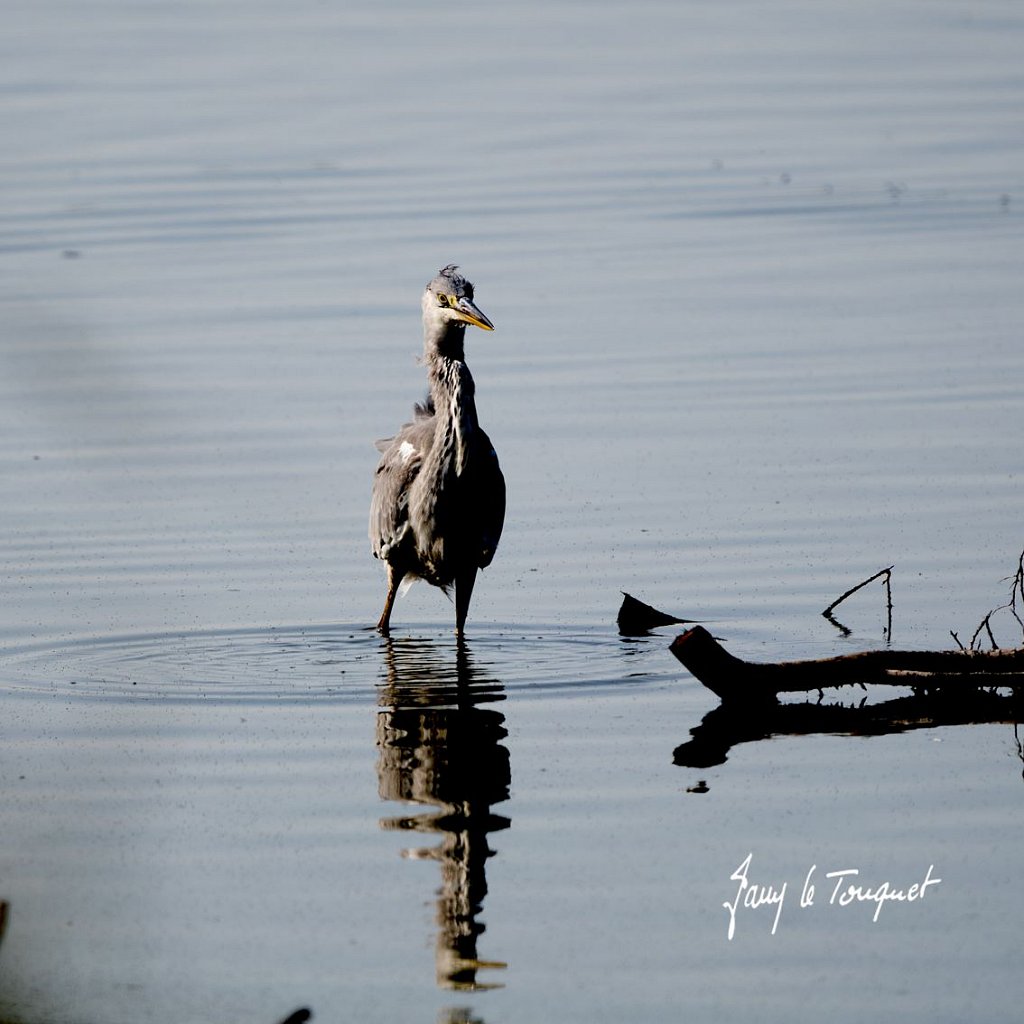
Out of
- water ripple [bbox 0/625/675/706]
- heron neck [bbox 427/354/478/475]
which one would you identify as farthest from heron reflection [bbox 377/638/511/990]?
heron neck [bbox 427/354/478/475]

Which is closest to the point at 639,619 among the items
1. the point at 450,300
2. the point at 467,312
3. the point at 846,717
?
the point at 846,717

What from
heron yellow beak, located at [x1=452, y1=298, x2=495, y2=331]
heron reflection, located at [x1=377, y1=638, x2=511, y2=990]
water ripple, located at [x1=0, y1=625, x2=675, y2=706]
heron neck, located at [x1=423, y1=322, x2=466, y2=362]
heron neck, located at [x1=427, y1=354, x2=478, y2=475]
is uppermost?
heron yellow beak, located at [x1=452, y1=298, x2=495, y2=331]

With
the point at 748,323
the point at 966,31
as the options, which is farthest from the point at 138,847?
the point at 966,31

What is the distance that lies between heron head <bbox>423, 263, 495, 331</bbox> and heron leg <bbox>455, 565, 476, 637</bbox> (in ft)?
4.14

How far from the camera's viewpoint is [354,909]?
20.1ft

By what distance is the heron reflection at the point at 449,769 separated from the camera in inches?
236

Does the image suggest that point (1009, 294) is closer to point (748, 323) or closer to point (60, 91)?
point (748, 323)

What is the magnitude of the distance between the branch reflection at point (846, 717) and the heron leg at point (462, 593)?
2125mm

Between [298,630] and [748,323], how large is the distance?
739 cm

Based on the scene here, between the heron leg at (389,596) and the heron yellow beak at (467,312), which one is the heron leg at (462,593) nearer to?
the heron leg at (389,596)

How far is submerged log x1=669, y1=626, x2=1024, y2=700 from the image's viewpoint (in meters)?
7.57

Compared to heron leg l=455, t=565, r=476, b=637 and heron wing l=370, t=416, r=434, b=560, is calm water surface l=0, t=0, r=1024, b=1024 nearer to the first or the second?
heron leg l=455, t=565, r=476, b=637

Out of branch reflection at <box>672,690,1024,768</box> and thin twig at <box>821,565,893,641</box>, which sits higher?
thin twig at <box>821,565,893,641</box>

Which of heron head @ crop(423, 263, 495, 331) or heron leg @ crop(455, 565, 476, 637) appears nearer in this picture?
heron leg @ crop(455, 565, 476, 637)
